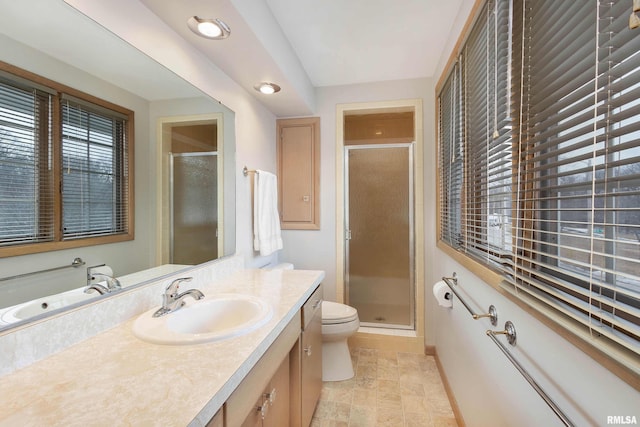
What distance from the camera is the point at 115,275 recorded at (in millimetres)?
1056

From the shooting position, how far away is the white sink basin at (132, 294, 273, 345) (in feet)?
2.90

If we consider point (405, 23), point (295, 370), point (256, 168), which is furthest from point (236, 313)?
point (405, 23)

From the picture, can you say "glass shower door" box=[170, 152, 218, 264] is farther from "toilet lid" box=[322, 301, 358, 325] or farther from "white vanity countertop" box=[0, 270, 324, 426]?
"toilet lid" box=[322, 301, 358, 325]

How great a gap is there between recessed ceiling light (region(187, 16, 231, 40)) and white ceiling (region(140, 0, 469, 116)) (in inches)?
1.0

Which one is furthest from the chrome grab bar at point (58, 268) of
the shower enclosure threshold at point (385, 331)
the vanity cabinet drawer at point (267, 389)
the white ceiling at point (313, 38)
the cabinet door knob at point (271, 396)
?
the shower enclosure threshold at point (385, 331)

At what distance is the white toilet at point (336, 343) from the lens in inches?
78.7

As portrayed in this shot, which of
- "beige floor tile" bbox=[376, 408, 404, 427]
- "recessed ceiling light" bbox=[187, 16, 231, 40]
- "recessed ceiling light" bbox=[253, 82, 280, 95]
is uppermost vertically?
"recessed ceiling light" bbox=[253, 82, 280, 95]

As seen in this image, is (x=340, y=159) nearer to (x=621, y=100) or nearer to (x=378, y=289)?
(x=378, y=289)

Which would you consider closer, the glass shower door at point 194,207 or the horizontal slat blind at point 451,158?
the glass shower door at point 194,207

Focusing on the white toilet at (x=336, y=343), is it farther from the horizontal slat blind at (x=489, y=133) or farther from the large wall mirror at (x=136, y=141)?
the horizontal slat blind at (x=489, y=133)

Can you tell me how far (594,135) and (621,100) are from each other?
0.11 metres

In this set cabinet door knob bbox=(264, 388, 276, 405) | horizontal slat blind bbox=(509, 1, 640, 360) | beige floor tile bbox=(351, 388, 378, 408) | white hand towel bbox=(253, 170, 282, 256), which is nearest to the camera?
horizontal slat blind bbox=(509, 1, 640, 360)

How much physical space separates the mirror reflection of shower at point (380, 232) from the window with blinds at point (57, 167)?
1934 mm

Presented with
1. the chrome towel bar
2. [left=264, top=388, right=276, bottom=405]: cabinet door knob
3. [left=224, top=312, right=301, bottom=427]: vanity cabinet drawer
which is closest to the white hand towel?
the chrome towel bar
